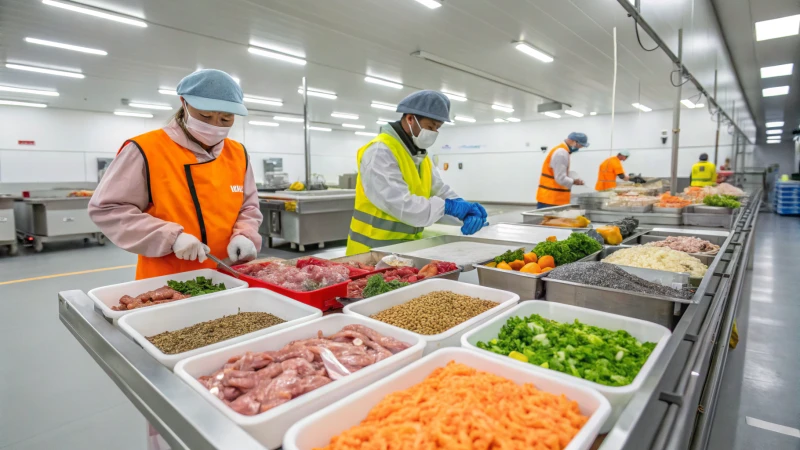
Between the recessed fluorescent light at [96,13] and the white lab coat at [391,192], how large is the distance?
5.24 metres

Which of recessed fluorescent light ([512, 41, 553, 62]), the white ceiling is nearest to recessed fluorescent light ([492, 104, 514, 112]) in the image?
the white ceiling

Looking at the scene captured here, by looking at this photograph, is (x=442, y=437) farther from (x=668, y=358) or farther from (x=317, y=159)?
(x=317, y=159)

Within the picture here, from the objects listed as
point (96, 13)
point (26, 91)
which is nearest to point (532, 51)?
point (96, 13)

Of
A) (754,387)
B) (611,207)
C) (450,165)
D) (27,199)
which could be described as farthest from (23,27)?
(450,165)

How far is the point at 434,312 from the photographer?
1.26 m

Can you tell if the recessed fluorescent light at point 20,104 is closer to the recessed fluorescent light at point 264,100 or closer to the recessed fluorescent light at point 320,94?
the recessed fluorescent light at point 264,100

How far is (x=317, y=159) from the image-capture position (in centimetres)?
1931

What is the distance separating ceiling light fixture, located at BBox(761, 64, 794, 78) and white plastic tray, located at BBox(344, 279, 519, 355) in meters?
12.7

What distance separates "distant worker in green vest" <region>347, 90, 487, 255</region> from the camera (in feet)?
8.03

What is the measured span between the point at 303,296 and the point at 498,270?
0.73m

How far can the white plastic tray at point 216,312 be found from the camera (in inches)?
43.6

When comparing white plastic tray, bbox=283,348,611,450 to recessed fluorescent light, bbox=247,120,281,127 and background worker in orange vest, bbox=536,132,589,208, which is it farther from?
recessed fluorescent light, bbox=247,120,281,127

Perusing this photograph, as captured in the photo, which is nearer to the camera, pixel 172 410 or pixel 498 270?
pixel 172 410

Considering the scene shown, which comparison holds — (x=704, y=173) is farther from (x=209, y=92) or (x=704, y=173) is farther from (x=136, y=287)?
(x=136, y=287)
